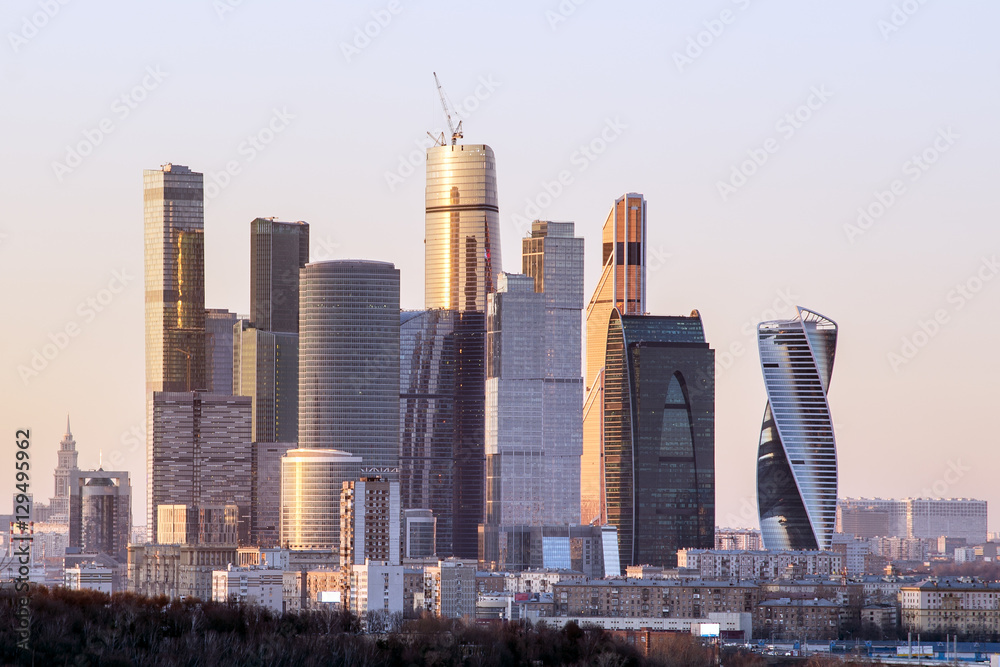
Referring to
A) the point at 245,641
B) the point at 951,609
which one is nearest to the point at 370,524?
the point at 951,609

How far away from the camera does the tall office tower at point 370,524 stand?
489ft

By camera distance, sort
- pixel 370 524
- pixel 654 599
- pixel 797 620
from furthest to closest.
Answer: pixel 370 524 → pixel 654 599 → pixel 797 620

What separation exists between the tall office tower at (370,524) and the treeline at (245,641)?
169 ft

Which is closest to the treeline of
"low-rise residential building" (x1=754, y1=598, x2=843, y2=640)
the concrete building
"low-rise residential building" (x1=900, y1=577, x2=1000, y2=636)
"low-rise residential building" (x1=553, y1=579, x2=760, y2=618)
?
"low-rise residential building" (x1=754, y1=598, x2=843, y2=640)

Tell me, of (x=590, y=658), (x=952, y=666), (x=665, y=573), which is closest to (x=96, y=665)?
(x=590, y=658)

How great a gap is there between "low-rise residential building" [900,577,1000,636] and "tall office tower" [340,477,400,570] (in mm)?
36831

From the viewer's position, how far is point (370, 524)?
152 metres

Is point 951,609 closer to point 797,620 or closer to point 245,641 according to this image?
point 797,620

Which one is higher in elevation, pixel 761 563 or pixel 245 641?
pixel 245 641

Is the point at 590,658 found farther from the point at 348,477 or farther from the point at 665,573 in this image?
the point at 348,477

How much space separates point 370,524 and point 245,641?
73601 mm

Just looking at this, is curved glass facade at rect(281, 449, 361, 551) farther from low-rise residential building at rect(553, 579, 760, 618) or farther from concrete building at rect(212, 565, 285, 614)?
low-rise residential building at rect(553, 579, 760, 618)

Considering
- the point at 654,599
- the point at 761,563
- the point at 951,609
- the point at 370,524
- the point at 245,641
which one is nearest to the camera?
the point at 245,641

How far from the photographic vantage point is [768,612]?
134 meters
